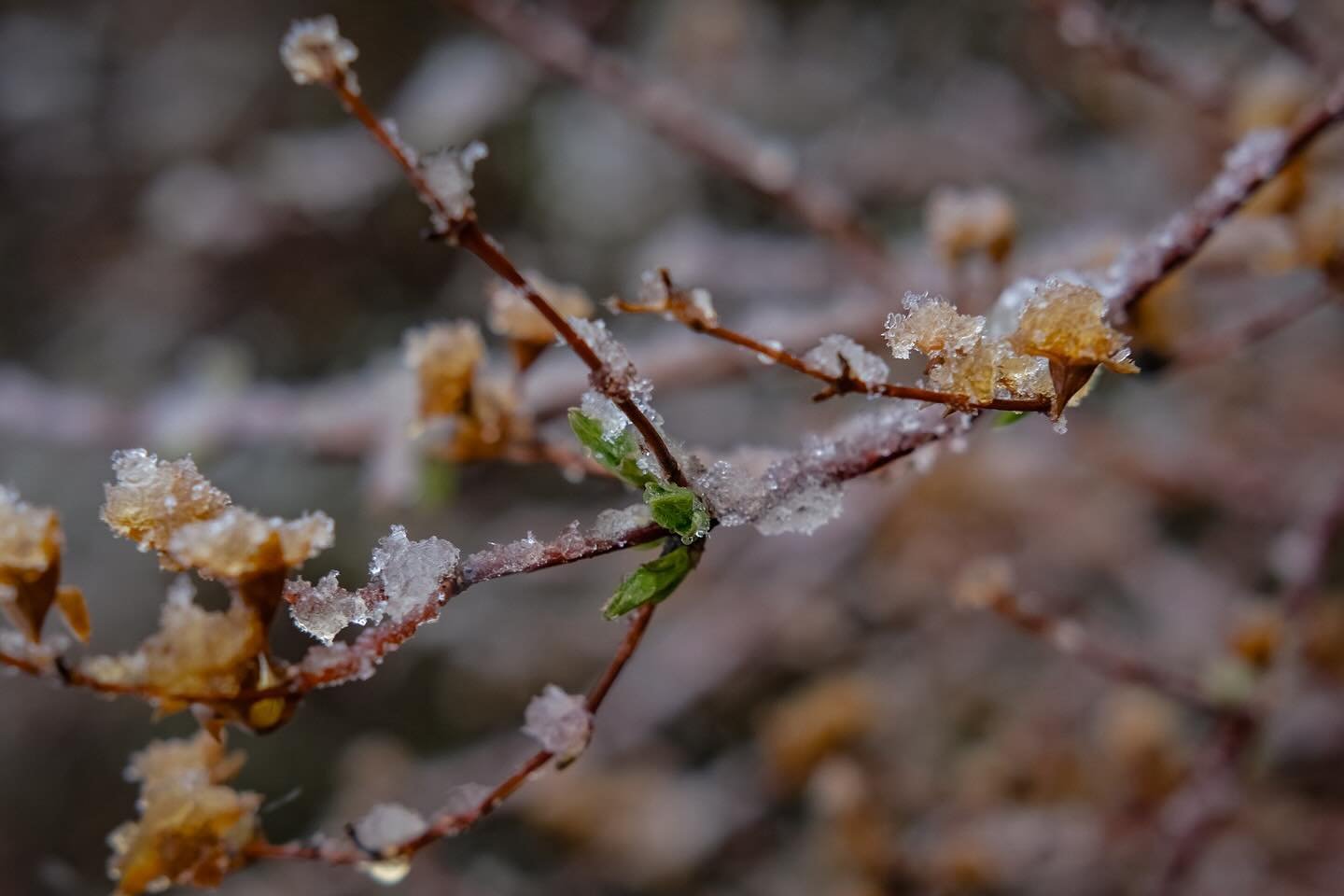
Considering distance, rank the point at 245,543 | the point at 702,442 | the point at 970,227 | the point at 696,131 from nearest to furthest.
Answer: the point at 245,543, the point at 970,227, the point at 696,131, the point at 702,442

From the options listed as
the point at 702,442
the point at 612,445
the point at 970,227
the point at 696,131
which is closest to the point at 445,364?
the point at 612,445

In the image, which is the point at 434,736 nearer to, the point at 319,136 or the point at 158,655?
the point at 319,136

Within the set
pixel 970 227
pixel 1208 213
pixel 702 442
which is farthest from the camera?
pixel 702 442

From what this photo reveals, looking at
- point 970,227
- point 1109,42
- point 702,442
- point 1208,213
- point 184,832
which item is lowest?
point 184,832

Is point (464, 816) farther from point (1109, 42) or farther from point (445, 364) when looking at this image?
point (1109, 42)

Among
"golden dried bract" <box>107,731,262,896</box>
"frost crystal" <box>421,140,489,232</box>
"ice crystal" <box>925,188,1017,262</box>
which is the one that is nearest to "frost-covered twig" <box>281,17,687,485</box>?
"frost crystal" <box>421,140,489,232</box>

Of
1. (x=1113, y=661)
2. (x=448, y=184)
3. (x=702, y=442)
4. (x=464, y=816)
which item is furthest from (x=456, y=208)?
(x=702, y=442)

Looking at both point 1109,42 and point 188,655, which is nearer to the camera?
point 188,655

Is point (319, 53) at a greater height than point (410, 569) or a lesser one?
greater
